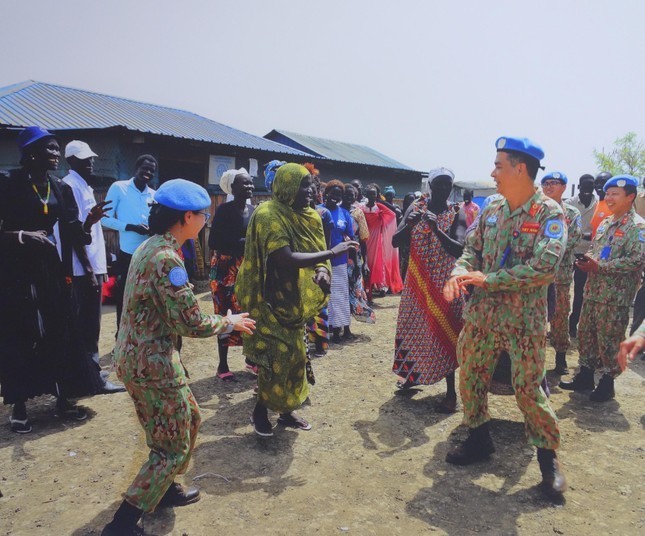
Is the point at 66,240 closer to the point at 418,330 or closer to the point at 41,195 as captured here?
the point at 41,195

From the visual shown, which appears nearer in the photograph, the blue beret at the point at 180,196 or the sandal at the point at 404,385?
the blue beret at the point at 180,196

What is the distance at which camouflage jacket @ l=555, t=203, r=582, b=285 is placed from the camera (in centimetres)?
505

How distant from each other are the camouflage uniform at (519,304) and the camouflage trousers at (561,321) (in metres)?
2.56

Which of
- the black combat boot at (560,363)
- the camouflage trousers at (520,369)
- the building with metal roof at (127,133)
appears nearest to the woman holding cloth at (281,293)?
the camouflage trousers at (520,369)

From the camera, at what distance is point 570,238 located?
512cm

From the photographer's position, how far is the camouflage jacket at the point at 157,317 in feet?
7.59

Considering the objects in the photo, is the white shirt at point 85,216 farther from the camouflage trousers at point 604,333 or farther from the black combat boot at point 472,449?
the camouflage trousers at point 604,333

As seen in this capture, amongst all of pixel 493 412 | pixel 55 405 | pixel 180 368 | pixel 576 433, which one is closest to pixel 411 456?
pixel 493 412

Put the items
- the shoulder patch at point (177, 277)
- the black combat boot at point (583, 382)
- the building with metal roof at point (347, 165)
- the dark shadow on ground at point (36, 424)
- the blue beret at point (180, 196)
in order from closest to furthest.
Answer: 1. the shoulder patch at point (177, 277)
2. the blue beret at point (180, 196)
3. the dark shadow on ground at point (36, 424)
4. the black combat boot at point (583, 382)
5. the building with metal roof at point (347, 165)

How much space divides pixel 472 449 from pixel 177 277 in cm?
235

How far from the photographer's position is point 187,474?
3.21 m

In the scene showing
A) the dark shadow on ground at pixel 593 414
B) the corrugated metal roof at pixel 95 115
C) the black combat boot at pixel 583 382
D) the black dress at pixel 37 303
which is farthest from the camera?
the corrugated metal roof at pixel 95 115

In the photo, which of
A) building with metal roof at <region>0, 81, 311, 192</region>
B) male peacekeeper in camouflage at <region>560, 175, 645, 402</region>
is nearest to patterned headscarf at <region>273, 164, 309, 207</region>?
male peacekeeper in camouflage at <region>560, 175, 645, 402</region>

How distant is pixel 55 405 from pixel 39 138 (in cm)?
227
